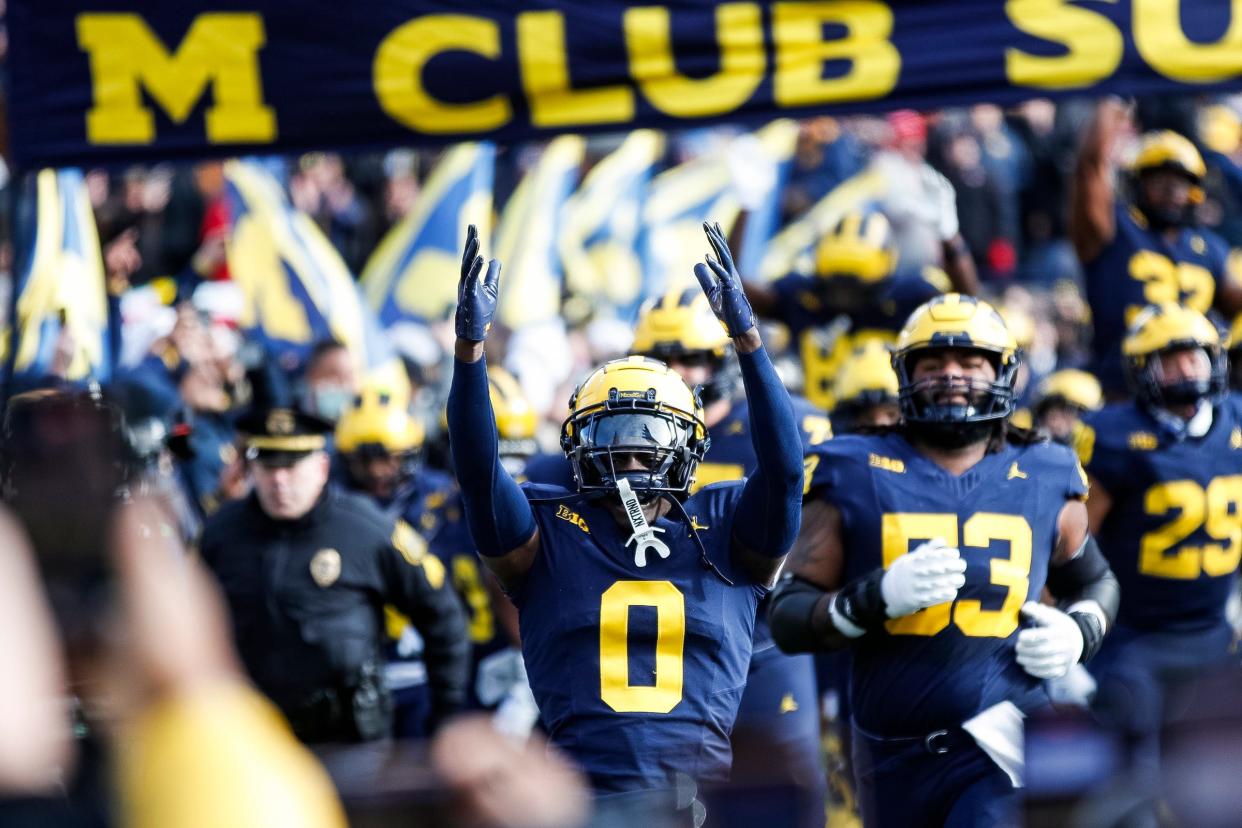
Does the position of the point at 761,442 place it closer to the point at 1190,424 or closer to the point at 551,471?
the point at 551,471

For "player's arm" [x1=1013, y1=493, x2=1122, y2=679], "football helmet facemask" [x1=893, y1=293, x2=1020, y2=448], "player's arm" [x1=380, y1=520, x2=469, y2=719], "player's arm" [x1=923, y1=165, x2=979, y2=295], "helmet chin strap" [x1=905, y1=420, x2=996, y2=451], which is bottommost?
"player's arm" [x1=380, y1=520, x2=469, y2=719]

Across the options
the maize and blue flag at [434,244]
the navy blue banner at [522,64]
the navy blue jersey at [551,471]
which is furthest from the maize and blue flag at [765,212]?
the navy blue banner at [522,64]

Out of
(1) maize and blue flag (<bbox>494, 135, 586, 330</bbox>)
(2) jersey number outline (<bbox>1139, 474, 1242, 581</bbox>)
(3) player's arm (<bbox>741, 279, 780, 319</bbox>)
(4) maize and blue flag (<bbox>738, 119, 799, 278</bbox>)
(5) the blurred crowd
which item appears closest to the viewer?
(2) jersey number outline (<bbox>1139, 474, 1242, 581</bbox>)

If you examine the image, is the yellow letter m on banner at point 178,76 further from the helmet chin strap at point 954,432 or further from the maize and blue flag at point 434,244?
the maize and blue flag at point 434,244

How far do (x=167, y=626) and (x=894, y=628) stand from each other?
403 centimetres

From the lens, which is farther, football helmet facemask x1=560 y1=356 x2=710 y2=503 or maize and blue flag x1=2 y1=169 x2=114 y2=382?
maize and blue flag x1=2 y1=169 x2=114 y2=382

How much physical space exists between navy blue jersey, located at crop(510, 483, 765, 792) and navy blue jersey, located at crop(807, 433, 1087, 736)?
0.91m

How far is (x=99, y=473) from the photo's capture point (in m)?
2.74

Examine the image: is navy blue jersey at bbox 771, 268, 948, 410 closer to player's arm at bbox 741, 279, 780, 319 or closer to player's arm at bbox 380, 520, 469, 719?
player's arm at bbox 741, 279, 780, 319

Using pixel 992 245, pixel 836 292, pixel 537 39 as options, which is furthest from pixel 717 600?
pixel 992 245

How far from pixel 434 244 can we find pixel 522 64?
5.31m

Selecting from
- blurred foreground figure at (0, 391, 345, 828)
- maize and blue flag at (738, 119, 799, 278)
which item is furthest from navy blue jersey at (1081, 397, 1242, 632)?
blurred foreground figure at (0, 391, 345, 828)

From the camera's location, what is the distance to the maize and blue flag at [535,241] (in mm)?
12430

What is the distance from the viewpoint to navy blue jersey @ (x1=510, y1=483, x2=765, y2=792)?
16.7ft
